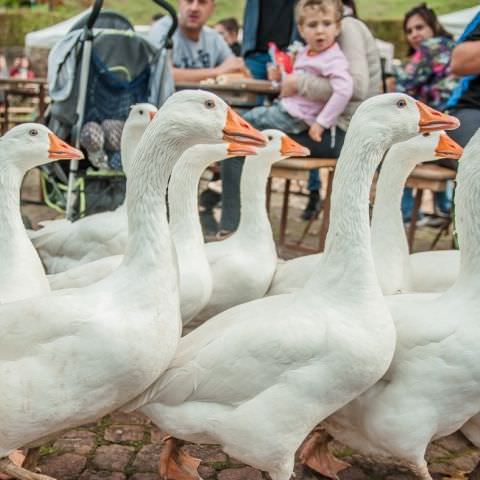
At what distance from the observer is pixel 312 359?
2.42 meters

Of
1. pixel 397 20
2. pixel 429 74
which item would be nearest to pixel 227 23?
pixel 429 74

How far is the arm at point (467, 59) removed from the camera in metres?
4.34

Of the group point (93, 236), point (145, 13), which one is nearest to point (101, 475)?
point (93, 236)

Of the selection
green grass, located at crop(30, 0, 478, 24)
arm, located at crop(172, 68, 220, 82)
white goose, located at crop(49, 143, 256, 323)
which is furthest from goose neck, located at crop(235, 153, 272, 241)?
green grass, located at crop(30, 0, 478, 24)

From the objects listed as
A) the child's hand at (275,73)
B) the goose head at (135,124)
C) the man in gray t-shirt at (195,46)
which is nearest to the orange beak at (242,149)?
the goose head at (135,124)

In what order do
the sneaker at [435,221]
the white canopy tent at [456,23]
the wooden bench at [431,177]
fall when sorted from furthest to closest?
the white canopy tent at [456,23] → the sneaker at [435,221] → the wooden bench at [431,177]

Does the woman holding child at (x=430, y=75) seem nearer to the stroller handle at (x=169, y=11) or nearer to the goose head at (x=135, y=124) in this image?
the stroller handle at (x=169, y=11)

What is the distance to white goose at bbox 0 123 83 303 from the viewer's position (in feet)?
9.71

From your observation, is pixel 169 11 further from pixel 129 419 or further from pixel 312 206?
pixel 129 419

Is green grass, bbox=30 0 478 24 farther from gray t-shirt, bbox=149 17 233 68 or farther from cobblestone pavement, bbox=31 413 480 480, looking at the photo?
cobblestone pavement, bbox=31 413 480 480

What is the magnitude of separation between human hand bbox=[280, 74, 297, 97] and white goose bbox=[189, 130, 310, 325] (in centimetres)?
131

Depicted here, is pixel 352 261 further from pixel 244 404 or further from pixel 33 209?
pixel 33 209

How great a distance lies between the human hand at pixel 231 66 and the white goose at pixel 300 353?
4.34 meters

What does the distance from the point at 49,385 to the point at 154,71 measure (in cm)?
379
